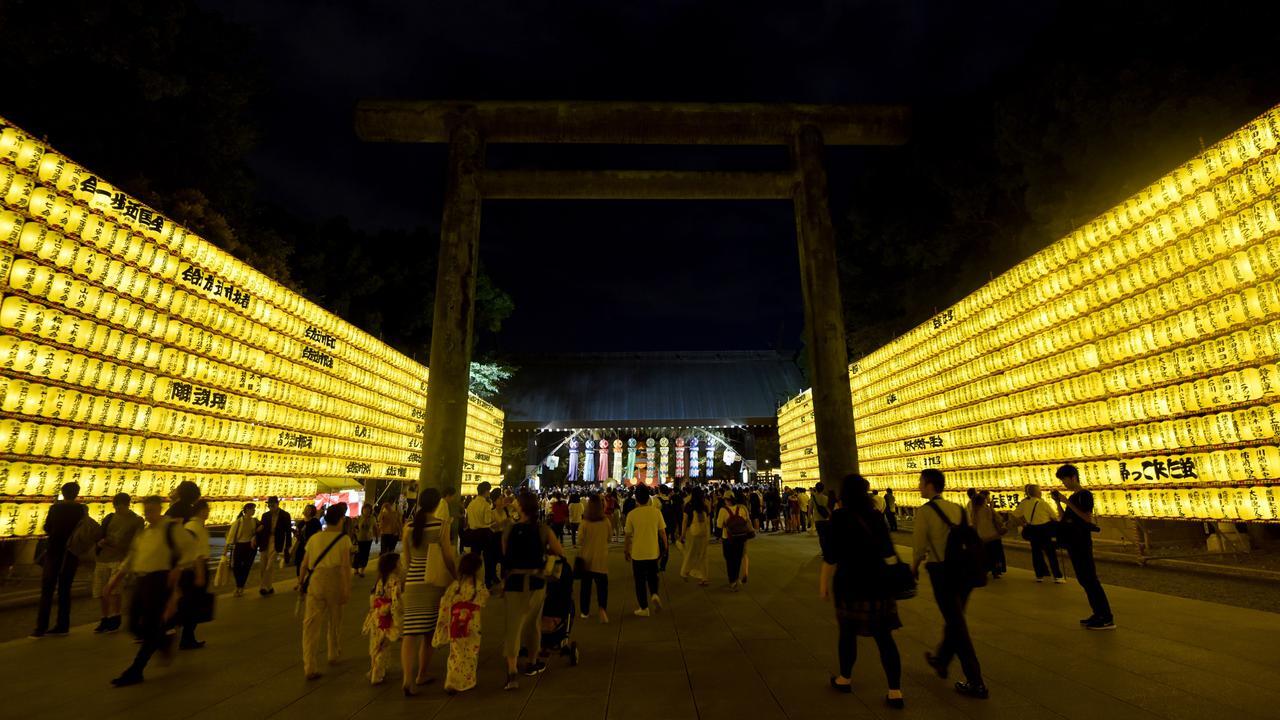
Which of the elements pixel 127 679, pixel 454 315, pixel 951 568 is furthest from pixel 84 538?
pixel 951 568

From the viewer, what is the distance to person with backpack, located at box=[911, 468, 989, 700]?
3796 mm

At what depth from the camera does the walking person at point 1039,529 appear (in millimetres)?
8039

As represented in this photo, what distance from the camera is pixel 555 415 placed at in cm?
3603

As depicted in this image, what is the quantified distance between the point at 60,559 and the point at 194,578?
2.63 meters

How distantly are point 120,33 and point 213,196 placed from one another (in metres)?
5.18

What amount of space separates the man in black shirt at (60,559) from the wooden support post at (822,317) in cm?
956

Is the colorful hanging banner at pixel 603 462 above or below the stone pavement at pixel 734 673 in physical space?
above

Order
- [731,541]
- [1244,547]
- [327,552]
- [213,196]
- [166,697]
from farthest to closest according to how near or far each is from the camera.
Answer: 1. [213,196]
2. [1244,547]
3. [731,541]
4. [327,552]
5. [166,697]

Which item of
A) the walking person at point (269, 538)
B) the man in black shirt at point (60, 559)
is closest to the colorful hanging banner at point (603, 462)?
the walking person at point (269, 538)

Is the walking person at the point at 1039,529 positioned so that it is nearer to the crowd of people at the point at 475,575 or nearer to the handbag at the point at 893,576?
the crowd of people at the point at 475,575

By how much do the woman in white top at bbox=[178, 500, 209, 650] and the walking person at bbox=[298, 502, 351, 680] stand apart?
827mm

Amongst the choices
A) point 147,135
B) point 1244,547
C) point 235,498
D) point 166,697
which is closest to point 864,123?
point 1244,547

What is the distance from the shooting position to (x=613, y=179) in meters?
11.5

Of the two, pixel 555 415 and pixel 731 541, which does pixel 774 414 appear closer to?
pixel 555 415
